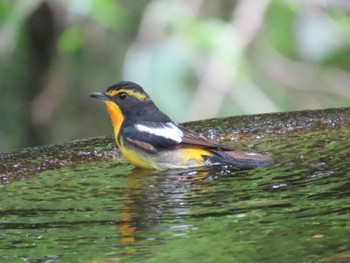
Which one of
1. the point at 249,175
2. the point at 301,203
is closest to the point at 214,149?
the point at 249,175

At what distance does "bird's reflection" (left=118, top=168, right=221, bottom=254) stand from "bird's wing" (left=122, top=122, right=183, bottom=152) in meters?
0.19

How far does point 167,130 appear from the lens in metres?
4.33

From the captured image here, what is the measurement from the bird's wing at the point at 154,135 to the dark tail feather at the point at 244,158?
336 millimetres

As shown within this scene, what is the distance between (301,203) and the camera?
2.74 metres

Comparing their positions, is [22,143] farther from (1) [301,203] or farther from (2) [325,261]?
(2) [325,261]

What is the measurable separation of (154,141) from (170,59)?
3.81ft

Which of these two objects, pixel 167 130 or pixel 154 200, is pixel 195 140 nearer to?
pixel 167 130

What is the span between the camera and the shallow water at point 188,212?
2.20 metres

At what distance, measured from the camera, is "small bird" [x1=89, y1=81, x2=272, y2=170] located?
12.9ft

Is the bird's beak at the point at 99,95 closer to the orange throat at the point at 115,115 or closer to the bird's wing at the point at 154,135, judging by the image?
the orange throat at the point at 115,115

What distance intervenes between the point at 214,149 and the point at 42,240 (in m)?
1.64

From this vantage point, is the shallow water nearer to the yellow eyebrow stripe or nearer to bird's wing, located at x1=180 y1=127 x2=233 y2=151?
bird's wing, located at x1=180 y1=127 x2=233 y2=151

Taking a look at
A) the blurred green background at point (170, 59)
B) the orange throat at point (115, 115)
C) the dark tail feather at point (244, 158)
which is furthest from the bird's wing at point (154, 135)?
the blurred green background at point (170, 59)

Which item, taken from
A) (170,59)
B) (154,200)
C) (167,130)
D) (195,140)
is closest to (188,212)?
(154,200)
